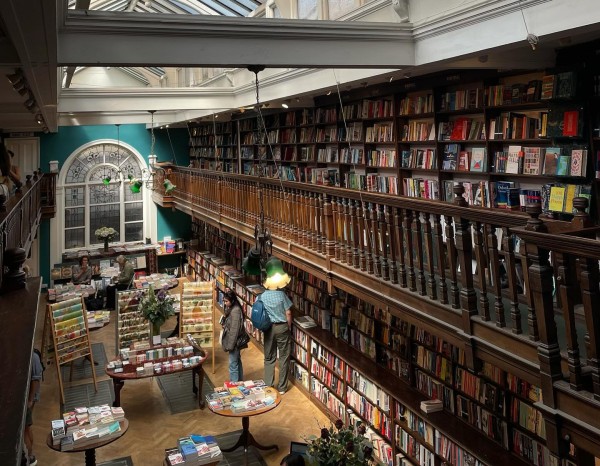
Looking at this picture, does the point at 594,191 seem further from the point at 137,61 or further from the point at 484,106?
the point at 137,61

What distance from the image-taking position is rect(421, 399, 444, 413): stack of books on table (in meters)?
4.71

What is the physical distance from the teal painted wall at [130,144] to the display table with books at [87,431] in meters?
9.24

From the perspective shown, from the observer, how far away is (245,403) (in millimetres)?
5539

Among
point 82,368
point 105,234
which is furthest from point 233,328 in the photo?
point 105,234

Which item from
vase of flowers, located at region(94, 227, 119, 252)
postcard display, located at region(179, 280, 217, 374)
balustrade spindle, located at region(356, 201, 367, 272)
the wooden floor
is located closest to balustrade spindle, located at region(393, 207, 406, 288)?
balustrade spindle, located at region(356, 201, 367, 272)

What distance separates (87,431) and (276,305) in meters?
2.91

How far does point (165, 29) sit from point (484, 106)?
2.90 m

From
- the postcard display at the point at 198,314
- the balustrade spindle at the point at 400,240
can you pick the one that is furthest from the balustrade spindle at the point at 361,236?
the postcard display at the point at 198,314

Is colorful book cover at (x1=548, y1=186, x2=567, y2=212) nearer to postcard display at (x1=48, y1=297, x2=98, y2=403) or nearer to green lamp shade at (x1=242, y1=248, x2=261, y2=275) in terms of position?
green lamp shade at (x1=242, y1=248, x2=261, y2=275)

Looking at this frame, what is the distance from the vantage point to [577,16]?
2.87 m

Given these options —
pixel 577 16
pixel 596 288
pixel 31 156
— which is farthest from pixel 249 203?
pixel 31 156

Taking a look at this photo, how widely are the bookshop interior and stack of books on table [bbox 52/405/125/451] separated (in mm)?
25

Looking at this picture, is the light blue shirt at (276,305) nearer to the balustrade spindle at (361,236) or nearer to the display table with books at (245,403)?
the display table with books at (245,403)

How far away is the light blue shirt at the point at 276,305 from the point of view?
7.06 m
